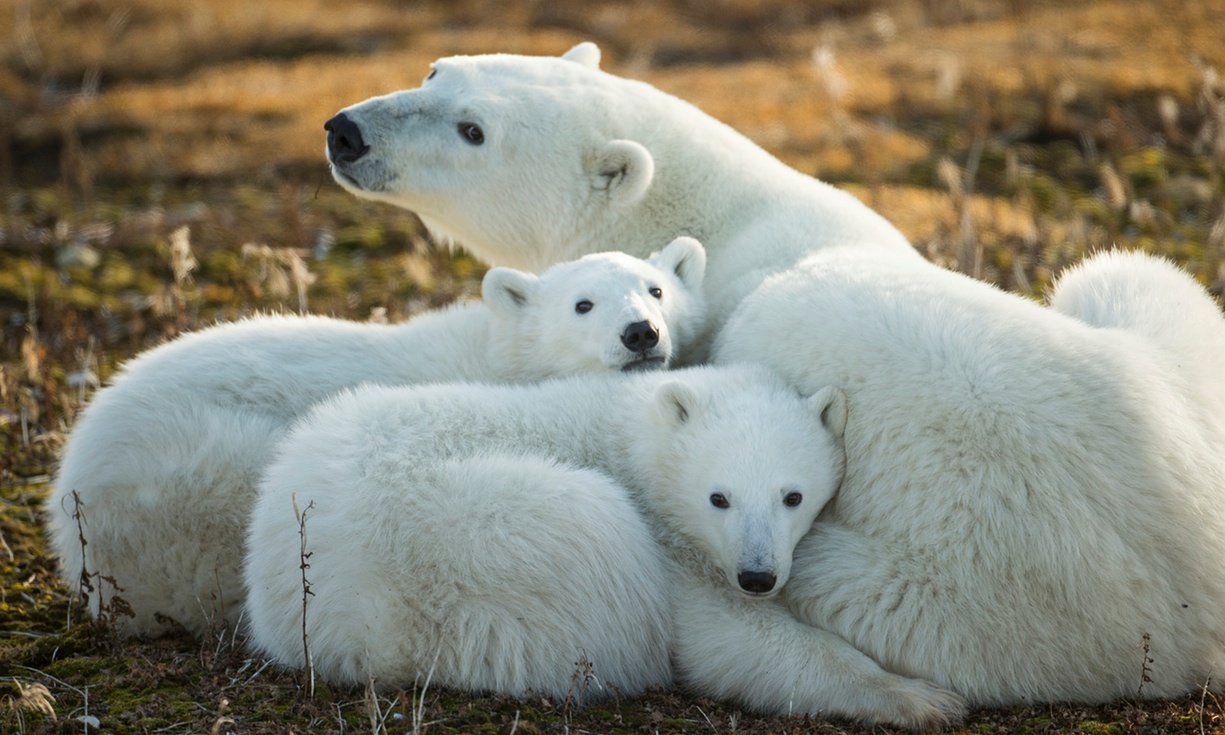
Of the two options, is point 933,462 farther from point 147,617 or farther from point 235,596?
point 147,617

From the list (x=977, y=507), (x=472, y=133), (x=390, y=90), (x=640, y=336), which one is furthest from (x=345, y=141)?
(x=390, y=90)

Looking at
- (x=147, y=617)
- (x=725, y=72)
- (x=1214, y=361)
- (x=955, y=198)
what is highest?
(x=725, y=72)

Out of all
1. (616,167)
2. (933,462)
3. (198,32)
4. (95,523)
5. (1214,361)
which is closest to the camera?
(933,462)

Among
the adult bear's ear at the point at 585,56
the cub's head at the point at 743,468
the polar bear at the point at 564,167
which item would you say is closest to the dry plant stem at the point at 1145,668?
the cub's head at the point at 743,468

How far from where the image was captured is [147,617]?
16.2ft

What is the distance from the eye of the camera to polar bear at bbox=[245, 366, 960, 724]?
404 centimetres

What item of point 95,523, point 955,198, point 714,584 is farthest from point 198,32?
point 714,584

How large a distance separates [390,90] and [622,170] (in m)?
8.99

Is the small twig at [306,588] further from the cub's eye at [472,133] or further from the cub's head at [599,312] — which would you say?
the cub's eye at [472,133]

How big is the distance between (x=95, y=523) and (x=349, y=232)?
20.4 ft

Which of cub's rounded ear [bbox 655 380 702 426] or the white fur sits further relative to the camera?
cub's rounded ear [bbox 655 380 702 426]

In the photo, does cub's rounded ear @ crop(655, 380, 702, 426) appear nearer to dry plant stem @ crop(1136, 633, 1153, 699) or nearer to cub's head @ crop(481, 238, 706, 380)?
cub's head @ crop(481, 238, 706, 380)

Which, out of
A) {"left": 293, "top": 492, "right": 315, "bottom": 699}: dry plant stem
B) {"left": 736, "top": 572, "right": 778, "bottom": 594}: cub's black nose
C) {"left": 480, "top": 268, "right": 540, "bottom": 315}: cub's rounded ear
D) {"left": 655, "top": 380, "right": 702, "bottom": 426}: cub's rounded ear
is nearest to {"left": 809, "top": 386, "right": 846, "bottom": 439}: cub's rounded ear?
{"left": 655, "top": 380, "right": 702, "bottom": 426}: cub's rounded ear

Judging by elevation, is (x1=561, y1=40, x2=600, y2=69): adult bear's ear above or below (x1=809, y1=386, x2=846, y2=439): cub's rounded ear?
above
